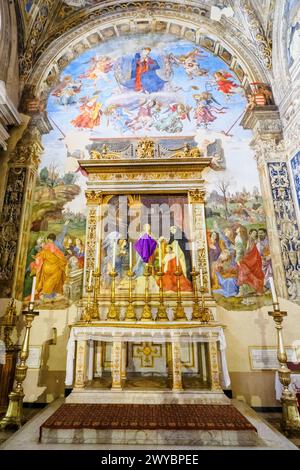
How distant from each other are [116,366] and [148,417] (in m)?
1.04

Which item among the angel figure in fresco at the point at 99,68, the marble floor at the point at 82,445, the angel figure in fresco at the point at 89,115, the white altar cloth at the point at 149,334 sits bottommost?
the marble floor at the point at 82,445

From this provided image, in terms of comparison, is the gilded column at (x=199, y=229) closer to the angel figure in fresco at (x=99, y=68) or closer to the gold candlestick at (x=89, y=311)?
the gold candlestick at (x=89, y=311)

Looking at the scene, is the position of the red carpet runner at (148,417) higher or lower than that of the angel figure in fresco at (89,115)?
lower

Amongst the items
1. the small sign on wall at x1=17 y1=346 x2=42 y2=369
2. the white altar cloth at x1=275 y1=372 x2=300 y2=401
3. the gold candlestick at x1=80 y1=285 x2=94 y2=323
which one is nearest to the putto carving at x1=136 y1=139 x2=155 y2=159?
the gold candlestick at x1=80 y1=285 x2=94 y2=323

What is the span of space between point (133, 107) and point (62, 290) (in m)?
5.22

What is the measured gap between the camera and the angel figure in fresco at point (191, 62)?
842 centimetres

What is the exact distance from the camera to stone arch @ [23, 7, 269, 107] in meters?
8.06

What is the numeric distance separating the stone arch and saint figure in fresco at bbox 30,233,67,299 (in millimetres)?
4350

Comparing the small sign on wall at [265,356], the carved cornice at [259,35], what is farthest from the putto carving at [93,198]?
the carved cornice at [259,35]

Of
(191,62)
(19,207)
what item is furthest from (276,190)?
(19,207)

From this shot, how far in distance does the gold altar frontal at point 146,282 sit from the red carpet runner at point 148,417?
35cm

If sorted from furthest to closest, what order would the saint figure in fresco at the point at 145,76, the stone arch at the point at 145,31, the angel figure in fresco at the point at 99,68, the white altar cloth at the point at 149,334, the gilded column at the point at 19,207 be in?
the angel figure in fresco at the point at 99,68, the saint figure in fresco at the point at 145,76, the stone arch at the point at 145,31, the gilded column at the point at 19,207, the white altar cloth at the point at 149,334

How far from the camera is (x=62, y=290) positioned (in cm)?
637

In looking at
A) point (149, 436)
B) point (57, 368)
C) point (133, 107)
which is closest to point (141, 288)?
point (57, 368)
